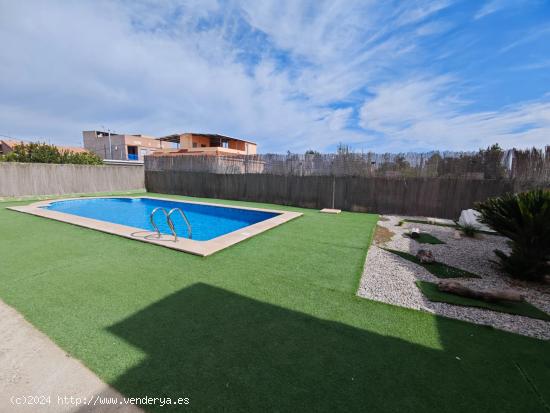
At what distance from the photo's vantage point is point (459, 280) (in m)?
3.66

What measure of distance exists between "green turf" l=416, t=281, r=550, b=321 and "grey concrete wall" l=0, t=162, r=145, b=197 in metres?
16.0

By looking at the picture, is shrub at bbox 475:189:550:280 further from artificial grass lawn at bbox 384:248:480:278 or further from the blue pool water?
the blue pool water

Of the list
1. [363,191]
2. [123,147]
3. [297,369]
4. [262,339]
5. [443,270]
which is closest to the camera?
[297,369]

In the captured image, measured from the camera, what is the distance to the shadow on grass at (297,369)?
1659 mm

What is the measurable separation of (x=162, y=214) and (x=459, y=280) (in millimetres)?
9649

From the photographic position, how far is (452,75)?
895 centimetres

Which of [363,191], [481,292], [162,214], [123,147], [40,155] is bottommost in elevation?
[162,214]

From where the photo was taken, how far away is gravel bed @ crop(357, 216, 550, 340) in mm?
2668

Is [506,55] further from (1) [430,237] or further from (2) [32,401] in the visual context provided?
(2) [32,401]

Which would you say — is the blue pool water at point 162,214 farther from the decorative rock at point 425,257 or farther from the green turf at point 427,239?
the decorative rock at point 425,257

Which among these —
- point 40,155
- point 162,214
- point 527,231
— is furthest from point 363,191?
point 40,155

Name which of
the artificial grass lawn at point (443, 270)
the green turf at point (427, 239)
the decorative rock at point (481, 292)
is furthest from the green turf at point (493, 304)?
the green turf at point (427, 239)

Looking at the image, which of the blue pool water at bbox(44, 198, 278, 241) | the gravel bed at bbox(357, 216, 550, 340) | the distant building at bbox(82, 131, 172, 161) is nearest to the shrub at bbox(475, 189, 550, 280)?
the gravel bed at bbox(357, 216, 550, 340)

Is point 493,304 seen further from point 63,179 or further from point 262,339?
point 63,179
